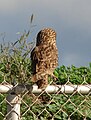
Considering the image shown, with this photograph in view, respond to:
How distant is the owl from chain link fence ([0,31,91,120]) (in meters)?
0.07

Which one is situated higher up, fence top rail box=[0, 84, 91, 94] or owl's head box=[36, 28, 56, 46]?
owl's head box=[36, 28, 56, 46]

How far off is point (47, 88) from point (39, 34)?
2.76ft

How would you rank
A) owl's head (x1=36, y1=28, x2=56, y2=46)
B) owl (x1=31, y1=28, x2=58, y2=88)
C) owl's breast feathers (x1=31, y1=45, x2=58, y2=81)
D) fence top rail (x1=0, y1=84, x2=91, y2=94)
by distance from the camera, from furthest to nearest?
1. owl's head (x1=36, y1=28, x2=56, y2=46)
2. owl's breast feathers (x1=31, y1=45, x2=58, y2=81)
3. owl (x1=31, y1=28, x2=58, y2=88)
4. fence top rail (x1=0, y1=84, x2=91, y2=94)

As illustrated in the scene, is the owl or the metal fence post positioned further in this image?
the owl

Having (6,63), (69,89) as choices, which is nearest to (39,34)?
(69,89)

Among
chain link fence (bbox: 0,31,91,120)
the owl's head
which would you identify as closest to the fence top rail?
chain link fence (bbox: 0,31,91,120)

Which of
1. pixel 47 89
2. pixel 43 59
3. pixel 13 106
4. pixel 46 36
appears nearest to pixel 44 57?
pixel 43 59

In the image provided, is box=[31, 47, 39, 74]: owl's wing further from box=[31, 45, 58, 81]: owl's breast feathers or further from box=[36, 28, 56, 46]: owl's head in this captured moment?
box=[36, 28, 56, 46]: owl's head

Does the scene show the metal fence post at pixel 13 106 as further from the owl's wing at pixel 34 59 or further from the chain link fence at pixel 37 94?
the owl's wing at pixel 34 59

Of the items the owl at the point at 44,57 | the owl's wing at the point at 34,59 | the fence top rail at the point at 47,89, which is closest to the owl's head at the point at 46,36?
the owl at the point at 44,57

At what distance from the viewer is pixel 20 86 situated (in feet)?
8.25

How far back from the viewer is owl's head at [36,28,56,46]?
335 centimetres

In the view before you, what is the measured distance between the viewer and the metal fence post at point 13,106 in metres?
2.56

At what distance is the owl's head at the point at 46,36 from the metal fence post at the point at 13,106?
84 centimetres
